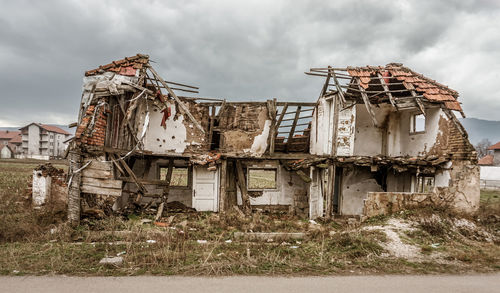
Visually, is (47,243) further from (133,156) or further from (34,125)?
(34,125)

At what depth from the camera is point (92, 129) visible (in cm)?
1027

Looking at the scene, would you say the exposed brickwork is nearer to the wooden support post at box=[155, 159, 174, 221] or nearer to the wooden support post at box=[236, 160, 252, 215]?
the wooden support post at box=[155, 159, 174, 221]

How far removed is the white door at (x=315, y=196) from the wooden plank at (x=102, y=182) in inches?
312

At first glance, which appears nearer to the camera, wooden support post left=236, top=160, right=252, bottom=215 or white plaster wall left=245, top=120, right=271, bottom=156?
wooden support post left=236, top=160, right=252, bottom=215

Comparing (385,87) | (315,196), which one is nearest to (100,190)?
(315,196)

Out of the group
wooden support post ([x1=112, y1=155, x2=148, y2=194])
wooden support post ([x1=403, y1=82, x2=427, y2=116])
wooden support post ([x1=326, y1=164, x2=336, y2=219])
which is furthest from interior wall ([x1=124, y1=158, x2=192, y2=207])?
wooden support post ([x1=403, y1=82, x2=427, y2=116])

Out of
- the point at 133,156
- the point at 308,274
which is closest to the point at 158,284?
the point at 308,274

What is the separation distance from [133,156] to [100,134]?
2.98 metres

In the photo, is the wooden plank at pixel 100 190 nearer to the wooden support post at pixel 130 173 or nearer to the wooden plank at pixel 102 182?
the wooden plank at pixel 102 182

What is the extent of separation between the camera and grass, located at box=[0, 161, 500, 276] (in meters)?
6.06

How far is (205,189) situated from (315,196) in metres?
5.04

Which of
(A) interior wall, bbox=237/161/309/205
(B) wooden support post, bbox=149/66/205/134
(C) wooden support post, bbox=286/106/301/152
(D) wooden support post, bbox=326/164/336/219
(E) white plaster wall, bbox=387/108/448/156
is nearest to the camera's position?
(E) white plaster wall, bbox=387/108/448/156

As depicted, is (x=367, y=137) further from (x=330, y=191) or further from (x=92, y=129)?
(x=92, y=129)

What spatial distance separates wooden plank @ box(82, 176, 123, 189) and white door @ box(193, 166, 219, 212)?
3.99 meters
